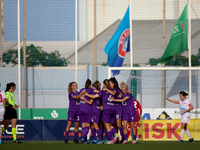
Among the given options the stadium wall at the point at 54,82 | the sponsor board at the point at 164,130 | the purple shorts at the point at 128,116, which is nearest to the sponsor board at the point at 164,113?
the stadium wall at the point at 54,82

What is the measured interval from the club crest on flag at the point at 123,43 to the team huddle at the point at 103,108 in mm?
5284

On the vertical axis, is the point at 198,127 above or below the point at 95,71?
below

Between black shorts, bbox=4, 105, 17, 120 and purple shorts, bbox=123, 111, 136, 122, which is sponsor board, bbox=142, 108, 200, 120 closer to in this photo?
purple shorts, bbox=123, 111, 136, 122

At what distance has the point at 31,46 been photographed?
62.0ft

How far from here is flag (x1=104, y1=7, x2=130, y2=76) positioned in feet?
51.0

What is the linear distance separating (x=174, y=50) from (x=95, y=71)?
186 inches

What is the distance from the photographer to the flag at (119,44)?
15555mm

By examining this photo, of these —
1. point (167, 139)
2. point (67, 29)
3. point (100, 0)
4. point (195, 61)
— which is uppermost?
point (100, 0)

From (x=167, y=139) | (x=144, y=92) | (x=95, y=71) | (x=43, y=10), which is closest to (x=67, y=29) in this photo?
(x=43, y=10)

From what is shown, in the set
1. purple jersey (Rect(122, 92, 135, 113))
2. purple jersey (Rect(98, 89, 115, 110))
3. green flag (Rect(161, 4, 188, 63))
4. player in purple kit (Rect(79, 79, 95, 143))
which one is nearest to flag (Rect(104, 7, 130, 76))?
green flag (Rect(161, 4, 188, 63))

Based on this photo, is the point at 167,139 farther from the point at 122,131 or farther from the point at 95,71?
the point at 95,71

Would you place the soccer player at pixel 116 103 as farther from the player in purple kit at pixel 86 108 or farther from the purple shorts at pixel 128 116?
the player in purple kit at pixel 86 108

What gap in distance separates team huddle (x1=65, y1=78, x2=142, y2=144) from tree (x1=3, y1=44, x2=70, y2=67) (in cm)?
830

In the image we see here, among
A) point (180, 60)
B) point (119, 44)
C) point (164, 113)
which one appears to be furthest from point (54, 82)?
point (180, 60)
